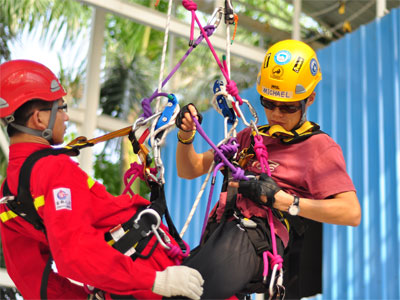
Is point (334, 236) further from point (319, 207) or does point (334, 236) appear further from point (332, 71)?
point (319, 207)

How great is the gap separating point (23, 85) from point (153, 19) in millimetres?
4501

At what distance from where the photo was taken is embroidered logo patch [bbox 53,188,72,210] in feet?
8.71

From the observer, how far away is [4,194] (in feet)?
9.65

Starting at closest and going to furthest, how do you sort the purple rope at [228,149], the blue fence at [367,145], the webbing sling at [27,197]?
the webbing sling at [27,197] → the purple rope at [228,149] → the blue fence at [367,145]

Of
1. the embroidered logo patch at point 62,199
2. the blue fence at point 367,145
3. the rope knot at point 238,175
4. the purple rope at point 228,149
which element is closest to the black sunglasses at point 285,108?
the purple rope at point 228,149

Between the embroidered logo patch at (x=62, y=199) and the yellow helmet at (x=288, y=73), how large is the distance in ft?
3.53

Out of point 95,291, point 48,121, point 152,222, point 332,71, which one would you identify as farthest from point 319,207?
point 332,71

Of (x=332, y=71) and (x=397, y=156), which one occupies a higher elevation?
(x=332, y=71)

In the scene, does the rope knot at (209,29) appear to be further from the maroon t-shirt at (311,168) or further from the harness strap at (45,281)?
the harness strap at (45,281)

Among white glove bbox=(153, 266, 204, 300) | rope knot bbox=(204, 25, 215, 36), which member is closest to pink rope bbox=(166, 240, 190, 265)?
white glove bbox=(153, 266, 204, 300)

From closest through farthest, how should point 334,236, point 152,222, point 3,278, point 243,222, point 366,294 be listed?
1. point 152,222
2. point 243,222
3. point 366,294
4. point 334,236
5. point 3,278

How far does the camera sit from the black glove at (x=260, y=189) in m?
2.98

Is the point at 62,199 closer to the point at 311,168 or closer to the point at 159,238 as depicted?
the point at 159,238

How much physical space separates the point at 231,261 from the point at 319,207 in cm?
44
